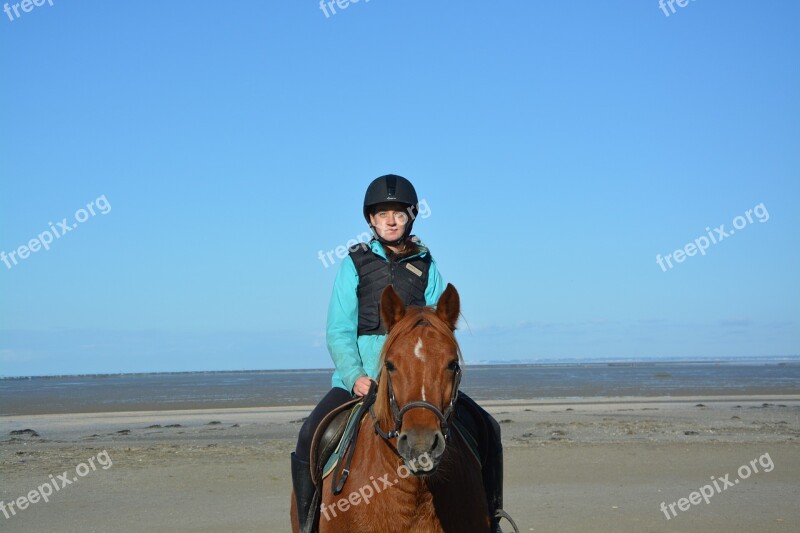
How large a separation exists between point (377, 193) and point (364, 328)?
3.32ft

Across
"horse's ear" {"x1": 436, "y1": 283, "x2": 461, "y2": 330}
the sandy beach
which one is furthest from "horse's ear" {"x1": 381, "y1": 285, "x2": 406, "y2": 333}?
the sandy beach

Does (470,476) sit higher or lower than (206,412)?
higher

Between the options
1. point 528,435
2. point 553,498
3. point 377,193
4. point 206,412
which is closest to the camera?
point 377,193

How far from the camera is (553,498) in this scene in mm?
11477

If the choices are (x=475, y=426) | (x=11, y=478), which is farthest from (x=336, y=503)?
(x=11, y=478)

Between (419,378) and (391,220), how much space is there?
187 centimetres

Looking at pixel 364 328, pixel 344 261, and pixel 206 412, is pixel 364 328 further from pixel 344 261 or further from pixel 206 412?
pixel 206 412

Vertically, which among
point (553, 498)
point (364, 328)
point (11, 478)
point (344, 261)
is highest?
point (344, 261)

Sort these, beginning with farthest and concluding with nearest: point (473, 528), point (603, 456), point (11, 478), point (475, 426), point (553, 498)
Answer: point (603, 456)
point (11, 478)
point (553, 498)
point (475, 426)
point (473, 528)

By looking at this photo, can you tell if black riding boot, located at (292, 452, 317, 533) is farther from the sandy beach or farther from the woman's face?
the sandy beach

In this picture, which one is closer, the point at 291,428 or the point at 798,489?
the point at 798,489
